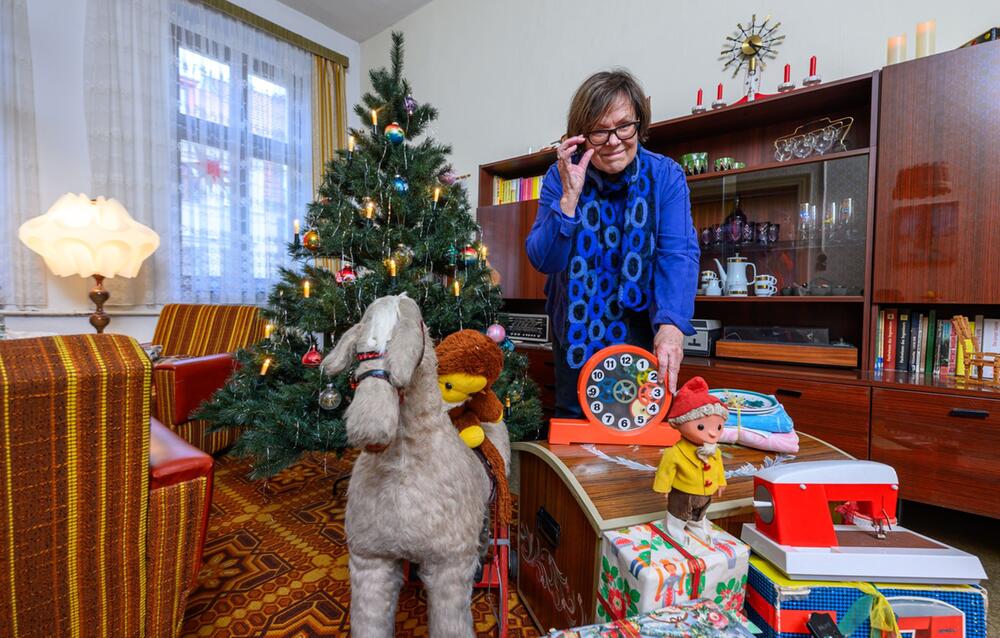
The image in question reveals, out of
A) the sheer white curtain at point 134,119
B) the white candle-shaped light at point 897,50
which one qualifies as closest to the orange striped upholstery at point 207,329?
the sheer white curtain at point 134,119

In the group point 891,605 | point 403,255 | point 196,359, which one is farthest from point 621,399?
point 196,359

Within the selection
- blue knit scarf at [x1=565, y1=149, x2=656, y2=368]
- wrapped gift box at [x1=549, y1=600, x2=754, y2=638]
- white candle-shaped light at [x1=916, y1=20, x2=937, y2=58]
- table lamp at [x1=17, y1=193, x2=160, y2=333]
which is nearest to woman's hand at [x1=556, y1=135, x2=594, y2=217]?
blue knit scarf at [x1=565, y1=149, x2=656, y2=368]

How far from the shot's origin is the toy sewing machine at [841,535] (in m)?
0.60

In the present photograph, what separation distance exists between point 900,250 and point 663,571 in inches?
64.7

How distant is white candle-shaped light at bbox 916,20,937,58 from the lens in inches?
59.6

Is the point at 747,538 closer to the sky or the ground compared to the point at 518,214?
closer to the ground

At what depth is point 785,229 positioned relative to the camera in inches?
75.4

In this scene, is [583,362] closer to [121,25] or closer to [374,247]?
[374,247]

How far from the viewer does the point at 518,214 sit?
263 cm

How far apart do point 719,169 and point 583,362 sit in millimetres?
1504

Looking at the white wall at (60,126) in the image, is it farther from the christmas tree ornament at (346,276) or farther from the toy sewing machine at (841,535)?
the toy sewing machine at (841,535)

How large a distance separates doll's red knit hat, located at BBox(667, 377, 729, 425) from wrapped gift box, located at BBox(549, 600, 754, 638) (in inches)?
9.6

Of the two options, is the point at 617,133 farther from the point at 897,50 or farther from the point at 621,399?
the point at 897,50

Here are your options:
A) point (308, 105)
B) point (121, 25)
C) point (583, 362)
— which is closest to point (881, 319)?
point (583, 362)
